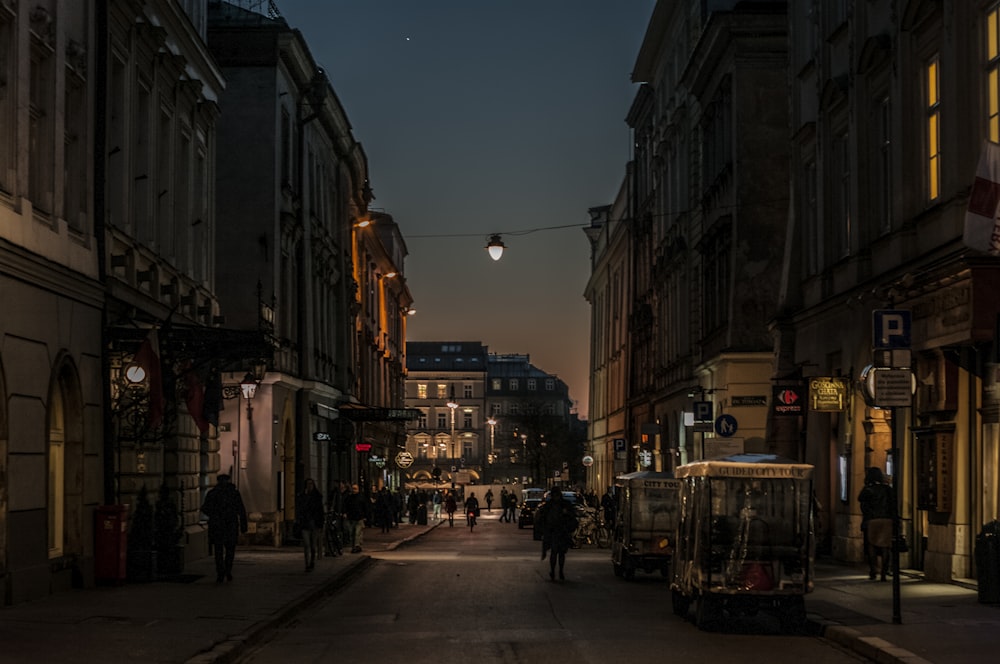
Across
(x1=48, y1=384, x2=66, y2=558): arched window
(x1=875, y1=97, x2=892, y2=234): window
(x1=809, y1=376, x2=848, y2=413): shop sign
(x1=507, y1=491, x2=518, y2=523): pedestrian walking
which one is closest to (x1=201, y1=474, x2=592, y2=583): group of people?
(x1=48, y1=384, x2=66, y2=558): arched window

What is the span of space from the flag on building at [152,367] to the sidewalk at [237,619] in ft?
8.72

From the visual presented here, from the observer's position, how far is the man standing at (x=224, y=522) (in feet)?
85.1

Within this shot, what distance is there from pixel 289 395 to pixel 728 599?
29.1 m

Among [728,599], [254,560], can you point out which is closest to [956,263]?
[728,599]

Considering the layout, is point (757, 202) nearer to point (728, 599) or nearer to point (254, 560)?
point (254, 560)

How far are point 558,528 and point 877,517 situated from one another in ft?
21.7

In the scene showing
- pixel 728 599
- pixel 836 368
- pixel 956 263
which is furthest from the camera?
pixel 836 368

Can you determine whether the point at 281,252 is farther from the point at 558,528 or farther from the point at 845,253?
the point at 845,253

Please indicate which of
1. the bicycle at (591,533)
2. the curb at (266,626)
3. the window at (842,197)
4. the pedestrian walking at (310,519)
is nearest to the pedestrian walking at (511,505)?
the bicycle at (591,533)

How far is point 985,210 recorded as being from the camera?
1330 cm

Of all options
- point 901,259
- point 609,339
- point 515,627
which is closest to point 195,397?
point 515,627

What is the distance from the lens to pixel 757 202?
4266 centimetres

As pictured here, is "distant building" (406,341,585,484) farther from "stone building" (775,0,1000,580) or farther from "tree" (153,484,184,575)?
"tree" (153,484,184,575)

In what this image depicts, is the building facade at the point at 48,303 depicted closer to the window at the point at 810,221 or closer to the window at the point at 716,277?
the window at the point at 810,221
